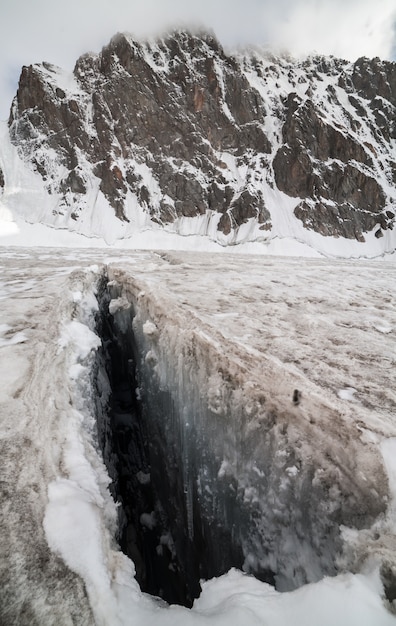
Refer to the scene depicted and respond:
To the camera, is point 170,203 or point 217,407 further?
point 170,203

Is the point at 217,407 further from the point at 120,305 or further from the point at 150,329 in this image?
the point at 120,305

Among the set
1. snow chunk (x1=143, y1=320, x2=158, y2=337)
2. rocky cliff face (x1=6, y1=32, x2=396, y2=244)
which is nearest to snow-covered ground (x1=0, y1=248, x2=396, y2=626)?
snow chunk (x1=143, y1=320, x2=158, y2=337)

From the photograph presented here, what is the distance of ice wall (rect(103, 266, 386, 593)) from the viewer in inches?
58.2

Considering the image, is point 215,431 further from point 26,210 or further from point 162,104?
point 162,104

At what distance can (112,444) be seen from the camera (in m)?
4.00

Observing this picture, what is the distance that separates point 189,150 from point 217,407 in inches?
2138

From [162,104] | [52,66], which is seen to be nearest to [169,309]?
[162,104]

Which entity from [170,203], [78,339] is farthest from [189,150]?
[78,339]

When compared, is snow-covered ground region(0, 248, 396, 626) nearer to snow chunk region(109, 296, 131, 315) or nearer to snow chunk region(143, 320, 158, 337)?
snow chunk region(143, 320, 158, 337)

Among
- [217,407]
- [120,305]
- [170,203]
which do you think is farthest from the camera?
[170,203]

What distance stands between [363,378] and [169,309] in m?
2.01

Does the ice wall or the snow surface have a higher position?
the snow surface

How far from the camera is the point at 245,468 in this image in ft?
6.62

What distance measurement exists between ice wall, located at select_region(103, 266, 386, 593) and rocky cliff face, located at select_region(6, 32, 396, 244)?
43.1 metres
